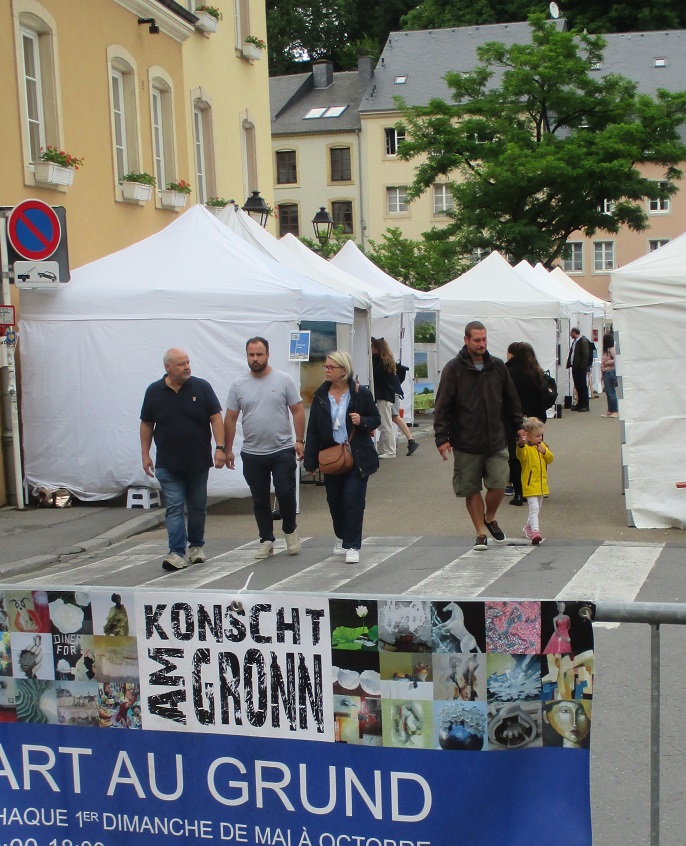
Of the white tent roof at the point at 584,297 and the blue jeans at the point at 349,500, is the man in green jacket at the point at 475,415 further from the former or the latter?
the white tent roof at the point at 584,297

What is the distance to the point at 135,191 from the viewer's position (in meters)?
17.1

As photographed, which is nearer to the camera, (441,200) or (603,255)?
(603,255)

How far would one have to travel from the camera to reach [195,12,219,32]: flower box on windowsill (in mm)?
20594

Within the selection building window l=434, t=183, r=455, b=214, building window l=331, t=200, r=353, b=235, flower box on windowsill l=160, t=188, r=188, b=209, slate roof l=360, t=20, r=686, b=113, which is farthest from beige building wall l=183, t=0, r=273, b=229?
building window l=331, t=200, r=353, b=235

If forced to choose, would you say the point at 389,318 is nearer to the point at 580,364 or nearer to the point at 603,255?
the point at 580,364

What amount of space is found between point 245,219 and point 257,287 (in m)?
2.89

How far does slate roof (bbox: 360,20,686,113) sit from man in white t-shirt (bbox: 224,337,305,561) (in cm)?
5233

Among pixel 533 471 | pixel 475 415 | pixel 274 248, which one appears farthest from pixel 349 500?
pixel 274 248

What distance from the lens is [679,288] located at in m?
10.7

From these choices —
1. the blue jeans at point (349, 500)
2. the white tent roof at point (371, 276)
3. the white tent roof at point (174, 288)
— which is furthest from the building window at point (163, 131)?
the blue jeans at point (349, 500)

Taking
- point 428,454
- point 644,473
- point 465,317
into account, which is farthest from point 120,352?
point 465,317

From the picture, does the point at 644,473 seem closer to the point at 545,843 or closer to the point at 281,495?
the point at 281,495

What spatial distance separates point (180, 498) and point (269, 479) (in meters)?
0.78

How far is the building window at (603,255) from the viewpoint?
60.6 m
